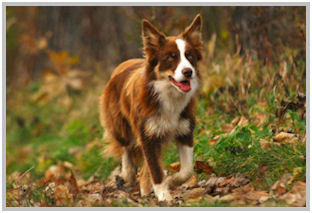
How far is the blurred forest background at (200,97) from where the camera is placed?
5625mm

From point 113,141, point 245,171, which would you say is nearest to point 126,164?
point 113,141

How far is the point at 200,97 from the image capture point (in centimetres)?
828

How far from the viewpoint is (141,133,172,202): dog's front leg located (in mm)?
5461

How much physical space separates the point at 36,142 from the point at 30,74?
4974mm

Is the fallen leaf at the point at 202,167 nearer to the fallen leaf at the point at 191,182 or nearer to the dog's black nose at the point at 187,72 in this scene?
the fallen leaf at the point at 191,182

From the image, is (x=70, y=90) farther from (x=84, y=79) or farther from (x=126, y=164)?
(x=126, y=164)

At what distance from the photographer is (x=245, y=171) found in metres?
5.46

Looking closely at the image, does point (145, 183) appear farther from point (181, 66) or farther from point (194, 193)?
point (181, 66)

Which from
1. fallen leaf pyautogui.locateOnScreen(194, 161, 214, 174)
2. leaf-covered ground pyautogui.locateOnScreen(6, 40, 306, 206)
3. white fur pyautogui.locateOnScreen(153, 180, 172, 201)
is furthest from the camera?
fallen leaf pyautogui.locateOnScreen(194, 161, 214, 174)

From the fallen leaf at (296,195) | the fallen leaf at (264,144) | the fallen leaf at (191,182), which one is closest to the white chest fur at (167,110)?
the fallen leaf at (191,182)

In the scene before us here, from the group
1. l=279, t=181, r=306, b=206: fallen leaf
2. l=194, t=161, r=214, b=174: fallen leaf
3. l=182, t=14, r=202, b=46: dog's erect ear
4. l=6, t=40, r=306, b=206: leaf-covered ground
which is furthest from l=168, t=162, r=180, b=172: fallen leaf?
l=279, t=181, r=306, b=206: fallen leaf

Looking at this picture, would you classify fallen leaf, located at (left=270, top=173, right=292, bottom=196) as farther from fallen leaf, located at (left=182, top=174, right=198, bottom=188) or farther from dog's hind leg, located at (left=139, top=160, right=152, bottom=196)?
dog's hind leg, located at (left=139, top=160, right=152, bottom=196)

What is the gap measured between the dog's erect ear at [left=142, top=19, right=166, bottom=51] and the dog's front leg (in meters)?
0.99

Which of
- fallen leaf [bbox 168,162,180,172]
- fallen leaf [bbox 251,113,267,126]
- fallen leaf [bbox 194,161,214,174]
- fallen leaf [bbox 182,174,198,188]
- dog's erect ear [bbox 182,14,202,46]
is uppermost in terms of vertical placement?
dog's erect ear [bbox 182,14,202,46]
